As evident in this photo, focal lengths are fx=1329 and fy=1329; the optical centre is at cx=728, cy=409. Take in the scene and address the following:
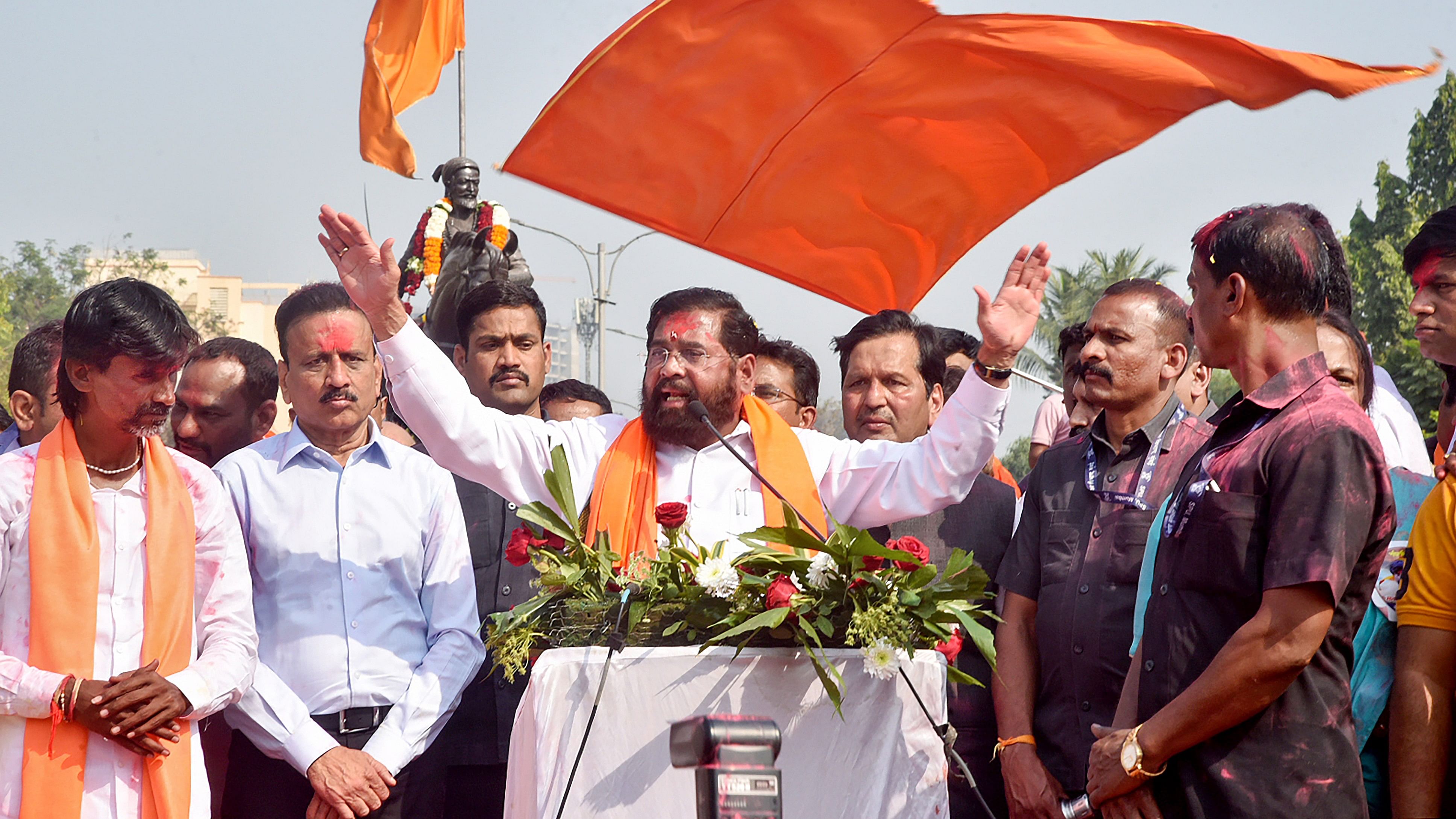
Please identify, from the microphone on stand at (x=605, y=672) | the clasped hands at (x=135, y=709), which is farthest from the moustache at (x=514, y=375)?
the microphone on stand at (x=605, y=672)

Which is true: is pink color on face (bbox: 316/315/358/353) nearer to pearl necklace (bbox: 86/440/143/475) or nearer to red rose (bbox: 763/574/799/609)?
pearl necklace (bbox: 86/440/143/475)

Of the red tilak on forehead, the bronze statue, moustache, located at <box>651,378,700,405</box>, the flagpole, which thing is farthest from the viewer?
the flagpole

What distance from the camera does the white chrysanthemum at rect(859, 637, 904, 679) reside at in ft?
10.3

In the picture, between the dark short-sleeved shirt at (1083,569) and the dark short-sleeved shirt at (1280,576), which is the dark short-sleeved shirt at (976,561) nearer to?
the dark short-sleeved shirt at (1083,569)

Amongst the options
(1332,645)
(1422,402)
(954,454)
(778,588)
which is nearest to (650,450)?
(954,454)

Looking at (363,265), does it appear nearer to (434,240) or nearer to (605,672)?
(605,672)

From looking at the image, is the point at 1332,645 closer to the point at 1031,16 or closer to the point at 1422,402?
the point at 1031,16

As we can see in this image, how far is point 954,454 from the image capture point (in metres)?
4.30

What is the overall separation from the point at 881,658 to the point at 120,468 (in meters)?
2.27

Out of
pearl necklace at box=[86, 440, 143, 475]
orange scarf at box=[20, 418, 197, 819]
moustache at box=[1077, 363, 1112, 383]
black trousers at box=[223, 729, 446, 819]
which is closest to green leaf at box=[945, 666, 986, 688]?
moustache at box=[1077, 363, 1112, 383]

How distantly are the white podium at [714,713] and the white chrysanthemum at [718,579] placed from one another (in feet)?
0.46

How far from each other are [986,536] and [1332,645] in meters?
2.18

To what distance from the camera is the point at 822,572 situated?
3268 millimetres

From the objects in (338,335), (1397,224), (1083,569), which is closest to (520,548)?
(338,335)
